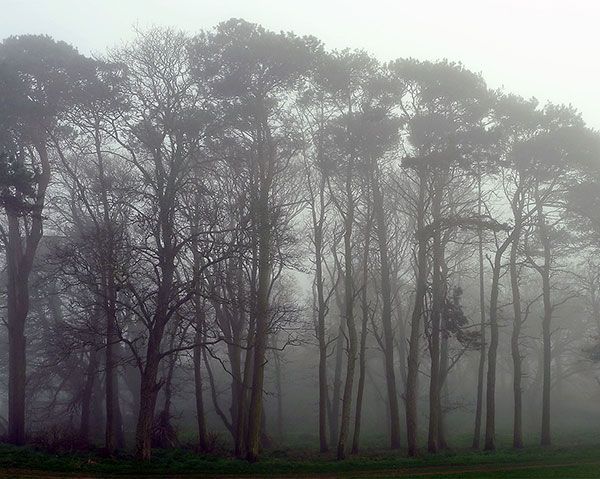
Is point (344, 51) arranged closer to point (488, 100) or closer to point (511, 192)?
point (488, 100)

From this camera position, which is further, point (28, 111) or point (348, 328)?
point (348, 328)

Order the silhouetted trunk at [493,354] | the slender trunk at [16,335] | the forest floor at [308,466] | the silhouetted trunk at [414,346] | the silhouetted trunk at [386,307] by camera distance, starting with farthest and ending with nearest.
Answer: the silhouetted trunk at [386,307] → the silhouetted trunk at [493,354] → the silhouetted trunk at [414,346] → the slender trunk at [16,335] → the forest floor at [308,466]

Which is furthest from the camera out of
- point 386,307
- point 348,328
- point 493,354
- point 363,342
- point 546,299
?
point 546,299

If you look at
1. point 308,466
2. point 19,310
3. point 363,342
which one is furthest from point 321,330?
point 19,310

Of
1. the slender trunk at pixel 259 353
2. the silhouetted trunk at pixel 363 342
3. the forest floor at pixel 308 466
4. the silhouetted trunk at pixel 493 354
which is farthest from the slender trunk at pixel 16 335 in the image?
the silhouetted trunk at pixel 493 354

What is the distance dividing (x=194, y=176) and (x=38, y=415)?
21.5 metres

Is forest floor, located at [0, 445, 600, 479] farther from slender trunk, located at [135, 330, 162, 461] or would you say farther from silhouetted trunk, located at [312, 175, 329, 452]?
silhouetted trunk, located at [312, 175, 329, 452]

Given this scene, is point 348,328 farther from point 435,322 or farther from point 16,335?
point 16,335

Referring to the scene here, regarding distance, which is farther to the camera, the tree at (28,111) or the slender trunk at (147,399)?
the tree at (28,111)

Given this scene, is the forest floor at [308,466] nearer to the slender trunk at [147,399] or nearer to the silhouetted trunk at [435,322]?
the slender trunk at [147,399]

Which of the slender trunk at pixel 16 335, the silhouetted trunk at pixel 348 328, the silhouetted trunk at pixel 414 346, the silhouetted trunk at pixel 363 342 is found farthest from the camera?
the silhouetted trunk at pixel 363 342

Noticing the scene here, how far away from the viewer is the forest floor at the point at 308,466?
18.7m

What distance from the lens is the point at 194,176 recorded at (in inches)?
946

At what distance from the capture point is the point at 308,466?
21.1 meters
